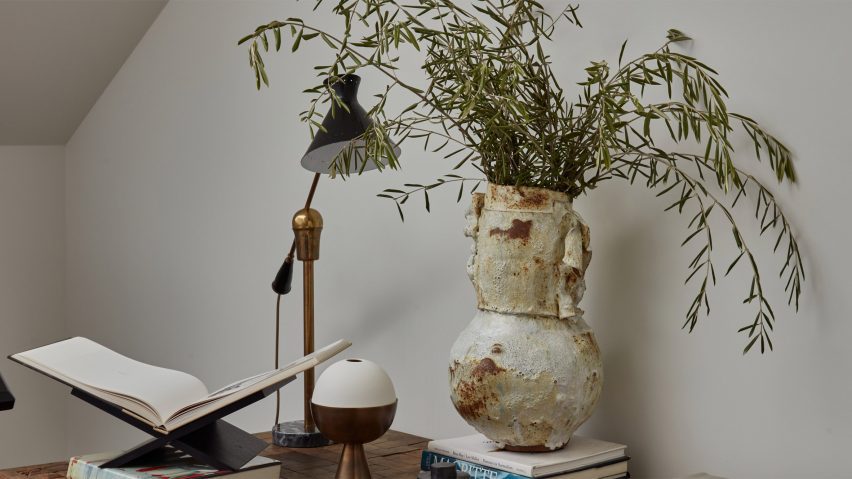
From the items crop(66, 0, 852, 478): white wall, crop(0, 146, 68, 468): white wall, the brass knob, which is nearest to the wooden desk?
crop(66, 0, 852, 478): white wall

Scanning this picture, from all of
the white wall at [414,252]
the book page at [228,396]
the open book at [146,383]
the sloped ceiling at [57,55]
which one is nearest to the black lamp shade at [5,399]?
the open book at [146,383]

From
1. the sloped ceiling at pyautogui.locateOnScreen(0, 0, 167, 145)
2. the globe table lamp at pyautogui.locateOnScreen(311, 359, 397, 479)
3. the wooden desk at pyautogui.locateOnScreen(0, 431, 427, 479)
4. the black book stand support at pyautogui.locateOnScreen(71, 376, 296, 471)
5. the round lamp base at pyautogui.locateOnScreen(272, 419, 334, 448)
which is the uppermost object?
the sloped ceiling at pyautogui.locateOnScreen(0, 0, 167, 145)

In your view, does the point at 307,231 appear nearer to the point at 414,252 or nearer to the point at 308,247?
the point at 308,247

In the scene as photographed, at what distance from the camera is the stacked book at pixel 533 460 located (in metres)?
1.11

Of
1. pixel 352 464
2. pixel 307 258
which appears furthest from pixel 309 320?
pixel 352 464

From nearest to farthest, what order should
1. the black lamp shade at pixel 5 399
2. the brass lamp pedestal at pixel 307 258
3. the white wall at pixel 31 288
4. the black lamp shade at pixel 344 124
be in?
1. the black lamp shade at pixel 5 399
2. the black lamp shade at pixel 344 124
3. the brass lamp pedestal at pixel 307 258
4. the white wall at pixel 31 288

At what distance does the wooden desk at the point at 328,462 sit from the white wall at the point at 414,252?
0.41 feet

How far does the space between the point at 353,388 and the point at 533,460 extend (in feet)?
0.78

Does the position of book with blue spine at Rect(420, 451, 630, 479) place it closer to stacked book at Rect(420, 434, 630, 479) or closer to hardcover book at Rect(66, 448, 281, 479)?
stacked book at Rect(420, 434, 630, 479)

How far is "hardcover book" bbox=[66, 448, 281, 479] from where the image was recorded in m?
1.12

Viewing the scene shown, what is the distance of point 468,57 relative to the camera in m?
1.10

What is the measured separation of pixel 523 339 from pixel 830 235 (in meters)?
0.38

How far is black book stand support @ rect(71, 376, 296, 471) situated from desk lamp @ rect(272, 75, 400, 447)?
290mm

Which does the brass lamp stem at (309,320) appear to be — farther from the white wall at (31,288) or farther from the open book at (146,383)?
the white wall at (31,288)
